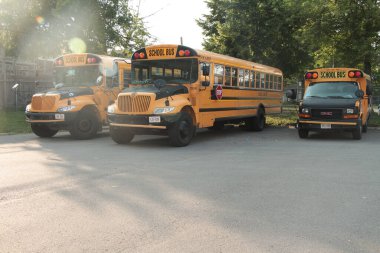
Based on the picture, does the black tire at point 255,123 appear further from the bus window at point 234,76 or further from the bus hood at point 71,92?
the bus hood at point 71,92

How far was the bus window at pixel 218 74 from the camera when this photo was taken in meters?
12.4

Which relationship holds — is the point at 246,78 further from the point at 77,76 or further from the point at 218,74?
the point at 77,76

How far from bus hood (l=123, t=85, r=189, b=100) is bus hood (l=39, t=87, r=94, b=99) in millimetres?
1930

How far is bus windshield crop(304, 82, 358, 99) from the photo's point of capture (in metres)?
13.4

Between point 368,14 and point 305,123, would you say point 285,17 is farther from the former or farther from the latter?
point 305,123

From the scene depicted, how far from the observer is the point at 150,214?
182 inches

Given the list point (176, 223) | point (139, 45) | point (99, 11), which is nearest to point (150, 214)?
point (176, 223)

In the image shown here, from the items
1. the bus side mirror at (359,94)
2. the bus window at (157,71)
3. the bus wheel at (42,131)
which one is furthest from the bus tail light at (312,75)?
the bus wheel at (42,131)

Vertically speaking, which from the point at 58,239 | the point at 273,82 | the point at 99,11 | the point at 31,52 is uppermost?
the point at 99,11

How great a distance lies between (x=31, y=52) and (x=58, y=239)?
18.1 meters

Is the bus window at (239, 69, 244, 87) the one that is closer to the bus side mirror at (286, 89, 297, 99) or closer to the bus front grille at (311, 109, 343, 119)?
the bus side mirror at (286, 89, 297, 99)

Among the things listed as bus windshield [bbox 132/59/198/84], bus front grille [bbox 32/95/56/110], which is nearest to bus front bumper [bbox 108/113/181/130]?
bus windshield [bbox 132/59/198/84]

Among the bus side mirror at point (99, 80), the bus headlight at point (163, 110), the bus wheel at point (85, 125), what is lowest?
the bus wheel at point (85, 125)

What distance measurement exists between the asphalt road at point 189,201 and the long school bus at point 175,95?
3.76ft
